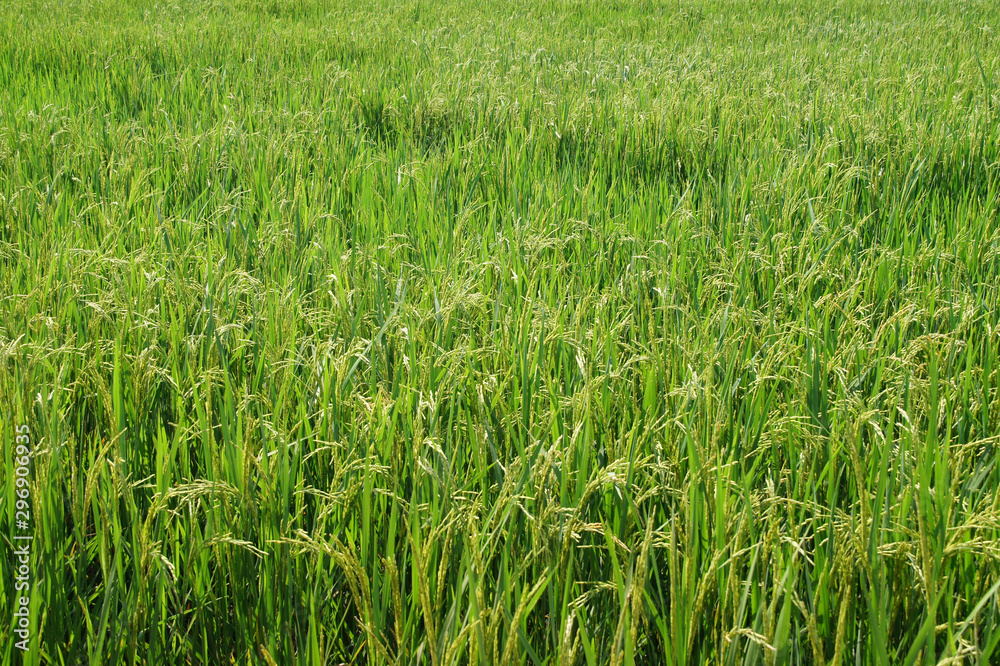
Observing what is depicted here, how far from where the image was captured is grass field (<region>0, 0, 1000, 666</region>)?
0.96 metres

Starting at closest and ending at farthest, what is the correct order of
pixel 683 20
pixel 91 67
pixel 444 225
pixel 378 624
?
1. pixel 378 624
2. pixel 444 225
3. pixel 91 67
4. pixel 683 20

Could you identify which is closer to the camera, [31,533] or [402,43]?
[31,533]

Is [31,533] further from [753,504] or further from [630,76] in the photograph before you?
[630,76]

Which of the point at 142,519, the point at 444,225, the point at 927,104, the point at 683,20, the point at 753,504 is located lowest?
the point at 142,519

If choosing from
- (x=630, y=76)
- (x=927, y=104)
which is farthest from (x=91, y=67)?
(x=927, y=104)

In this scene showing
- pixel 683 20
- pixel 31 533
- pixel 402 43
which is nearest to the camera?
pixel 31 533

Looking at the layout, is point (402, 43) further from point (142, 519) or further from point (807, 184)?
point (142, 519)

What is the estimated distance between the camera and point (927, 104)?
409 centimetres

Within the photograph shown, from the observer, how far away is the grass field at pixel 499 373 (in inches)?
37.9

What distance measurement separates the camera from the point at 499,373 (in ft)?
4.94

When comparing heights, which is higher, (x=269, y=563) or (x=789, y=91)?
(x=789, y=91)

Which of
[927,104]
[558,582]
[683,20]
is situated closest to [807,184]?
[927,104]

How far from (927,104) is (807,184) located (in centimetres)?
193

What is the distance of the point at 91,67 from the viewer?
4.74m
